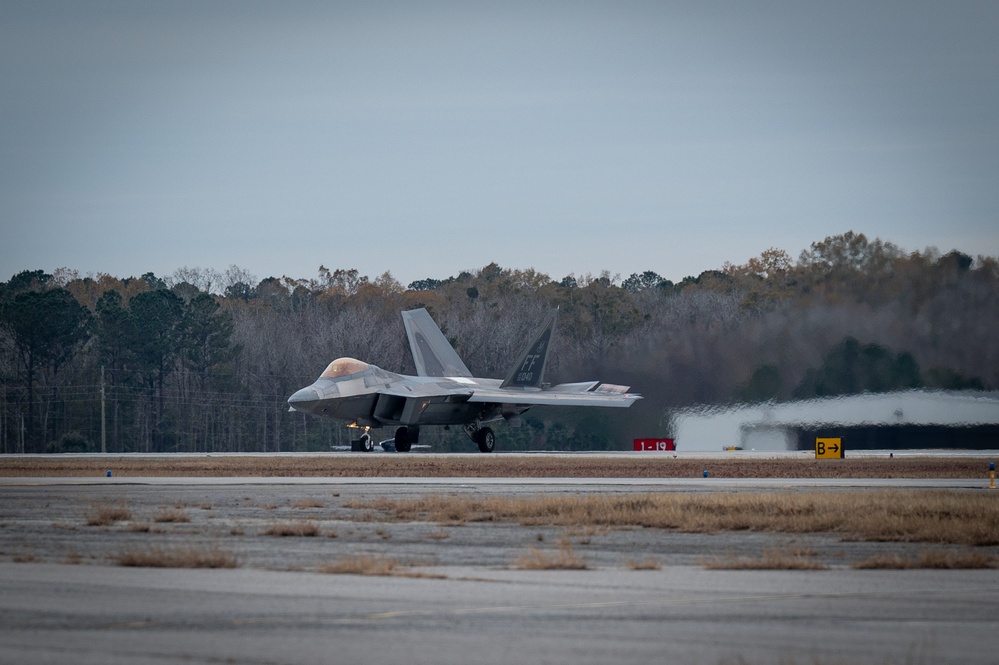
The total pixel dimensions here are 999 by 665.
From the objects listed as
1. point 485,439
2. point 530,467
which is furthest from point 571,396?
point 530,467

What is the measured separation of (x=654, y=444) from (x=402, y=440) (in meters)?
11.6

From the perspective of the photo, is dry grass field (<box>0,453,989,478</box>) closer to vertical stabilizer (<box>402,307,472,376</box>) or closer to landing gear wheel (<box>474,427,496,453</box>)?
landing gear wheel (<box>474,427,496,453</box>)

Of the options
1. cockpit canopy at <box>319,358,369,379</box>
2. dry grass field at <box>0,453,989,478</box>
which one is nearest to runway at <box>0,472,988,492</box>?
dry grass field at <box>0,453,989,478</box>

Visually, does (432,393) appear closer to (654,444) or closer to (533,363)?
(533,363)

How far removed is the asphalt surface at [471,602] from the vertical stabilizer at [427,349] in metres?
48.1

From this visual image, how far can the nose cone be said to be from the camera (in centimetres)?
5700

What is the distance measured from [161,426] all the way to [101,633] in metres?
91.8

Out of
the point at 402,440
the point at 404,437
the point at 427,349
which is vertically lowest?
the point at 402,440

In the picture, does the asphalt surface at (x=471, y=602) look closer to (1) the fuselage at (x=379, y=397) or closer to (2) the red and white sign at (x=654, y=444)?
(1) the fuselage at (x=379, y=397)

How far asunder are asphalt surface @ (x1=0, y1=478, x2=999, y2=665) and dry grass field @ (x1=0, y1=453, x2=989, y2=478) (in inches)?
766

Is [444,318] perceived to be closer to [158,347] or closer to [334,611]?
[158,347]

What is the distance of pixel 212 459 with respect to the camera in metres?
54.3

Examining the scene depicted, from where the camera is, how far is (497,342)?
10750cm

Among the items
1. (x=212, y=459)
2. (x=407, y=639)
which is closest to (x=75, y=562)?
(x=407, y=639)
